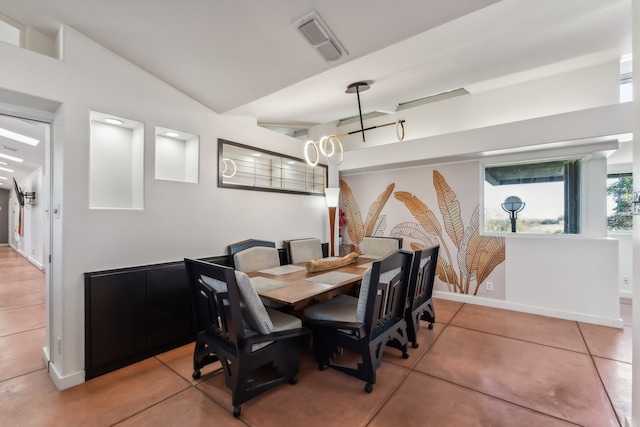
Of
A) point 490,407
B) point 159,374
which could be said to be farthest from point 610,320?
point 159,374

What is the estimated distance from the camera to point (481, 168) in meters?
4.13

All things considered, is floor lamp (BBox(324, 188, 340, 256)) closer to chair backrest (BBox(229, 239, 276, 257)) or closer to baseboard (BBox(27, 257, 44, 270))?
chair backrest (BBox(229, 239, 276, 257))

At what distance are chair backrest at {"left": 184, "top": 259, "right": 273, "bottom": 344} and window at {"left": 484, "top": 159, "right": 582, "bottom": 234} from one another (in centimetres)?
376

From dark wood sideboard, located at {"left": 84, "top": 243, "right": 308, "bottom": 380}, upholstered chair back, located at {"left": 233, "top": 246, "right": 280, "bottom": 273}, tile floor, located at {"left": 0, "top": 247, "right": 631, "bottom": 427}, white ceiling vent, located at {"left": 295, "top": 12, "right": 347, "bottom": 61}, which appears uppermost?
white ceiling vent, located at {"left": 295, "top": 12, "right": 347, "bottom": 61}

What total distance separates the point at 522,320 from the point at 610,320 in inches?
36.9

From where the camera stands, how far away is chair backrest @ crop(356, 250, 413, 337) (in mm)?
1933

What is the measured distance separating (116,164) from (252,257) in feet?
5.33

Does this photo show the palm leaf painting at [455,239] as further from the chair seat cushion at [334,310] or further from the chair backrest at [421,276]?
the chair seat cushion at [334,310]

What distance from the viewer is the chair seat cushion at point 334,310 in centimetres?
220

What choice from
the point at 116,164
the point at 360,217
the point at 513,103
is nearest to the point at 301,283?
the point at 116,164

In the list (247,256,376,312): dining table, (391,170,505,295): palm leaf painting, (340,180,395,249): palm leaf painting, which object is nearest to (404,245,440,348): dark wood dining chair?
(247,256,376,312): dining table

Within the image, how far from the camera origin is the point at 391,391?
2029mm

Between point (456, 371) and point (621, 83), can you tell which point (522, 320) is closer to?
point (456, 371)

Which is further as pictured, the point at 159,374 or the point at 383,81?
the point at 383,81
